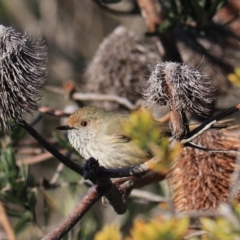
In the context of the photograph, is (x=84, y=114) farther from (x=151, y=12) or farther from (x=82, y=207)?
(x=82, y=207)

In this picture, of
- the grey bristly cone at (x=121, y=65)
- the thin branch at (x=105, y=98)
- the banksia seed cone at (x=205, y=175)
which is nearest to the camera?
the banksia seed cone at (x=205, y=175)

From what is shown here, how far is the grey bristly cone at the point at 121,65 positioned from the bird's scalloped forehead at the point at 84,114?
1.84 feet

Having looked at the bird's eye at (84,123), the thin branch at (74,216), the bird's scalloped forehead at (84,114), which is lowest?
the thin branch at (74,216)

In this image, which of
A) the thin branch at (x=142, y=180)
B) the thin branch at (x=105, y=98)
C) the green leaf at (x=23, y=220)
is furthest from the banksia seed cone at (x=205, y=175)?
the thin branch at (x=105, y=98)

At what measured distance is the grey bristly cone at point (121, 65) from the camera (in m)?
4.50

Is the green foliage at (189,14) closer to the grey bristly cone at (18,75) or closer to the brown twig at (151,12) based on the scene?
the brown twig at (151,12)

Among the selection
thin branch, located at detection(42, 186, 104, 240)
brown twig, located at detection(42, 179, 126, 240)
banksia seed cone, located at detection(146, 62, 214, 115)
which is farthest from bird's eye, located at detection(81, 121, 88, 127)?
banksia seed cone, located at detection(146, 62, 214, 115)

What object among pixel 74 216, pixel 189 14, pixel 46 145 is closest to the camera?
pixel 46 145

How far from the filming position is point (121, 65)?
15.1 ft

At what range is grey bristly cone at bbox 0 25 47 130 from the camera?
2.04m

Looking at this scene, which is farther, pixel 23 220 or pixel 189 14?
pixel 189 14

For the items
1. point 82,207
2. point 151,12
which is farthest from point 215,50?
point 82,207

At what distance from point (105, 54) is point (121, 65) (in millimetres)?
158

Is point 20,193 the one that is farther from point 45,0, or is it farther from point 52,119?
point 45,0
